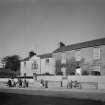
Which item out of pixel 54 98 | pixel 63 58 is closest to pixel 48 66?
pixel 63 58

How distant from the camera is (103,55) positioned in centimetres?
2395

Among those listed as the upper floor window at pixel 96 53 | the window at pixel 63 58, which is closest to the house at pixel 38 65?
the window at pixel 63 58

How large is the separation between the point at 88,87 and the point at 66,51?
11615 millimetres

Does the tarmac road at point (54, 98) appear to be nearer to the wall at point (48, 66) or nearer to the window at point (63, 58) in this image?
the window at point (63, 58)

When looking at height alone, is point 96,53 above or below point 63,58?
above

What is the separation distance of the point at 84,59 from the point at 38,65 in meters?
12.2

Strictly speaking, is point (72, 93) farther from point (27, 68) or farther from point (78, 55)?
point (27, 68)

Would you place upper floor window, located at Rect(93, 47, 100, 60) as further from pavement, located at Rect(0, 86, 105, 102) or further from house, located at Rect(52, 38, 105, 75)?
pavement, located at Rect(0, 86, 105, 102)

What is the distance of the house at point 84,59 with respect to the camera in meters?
24.0

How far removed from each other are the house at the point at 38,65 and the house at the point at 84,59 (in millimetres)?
2512

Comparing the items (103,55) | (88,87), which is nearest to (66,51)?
(103,55)

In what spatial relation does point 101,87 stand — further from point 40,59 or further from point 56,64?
point 40,59

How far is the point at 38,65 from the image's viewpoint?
35656mm

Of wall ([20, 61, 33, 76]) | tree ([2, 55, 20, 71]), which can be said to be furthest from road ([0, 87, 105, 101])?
tree ([2, 55, 20, 71])
